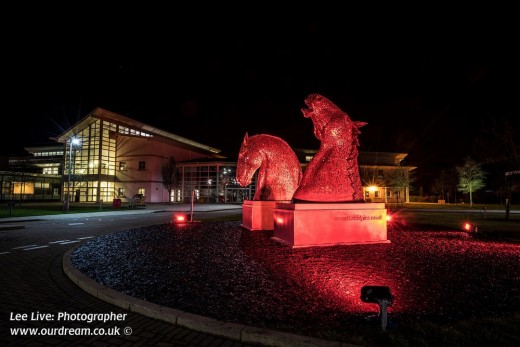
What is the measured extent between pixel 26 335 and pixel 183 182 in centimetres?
5044

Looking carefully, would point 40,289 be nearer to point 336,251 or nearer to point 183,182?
point 336,251

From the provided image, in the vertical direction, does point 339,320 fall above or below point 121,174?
below

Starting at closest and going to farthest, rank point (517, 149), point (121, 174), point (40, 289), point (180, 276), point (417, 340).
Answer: point (417, 340) < point (40, 289) < point (180, 276) < point (517, 149) < point (121, 174)

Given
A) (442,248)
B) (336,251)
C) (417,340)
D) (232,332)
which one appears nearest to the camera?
(417,340)

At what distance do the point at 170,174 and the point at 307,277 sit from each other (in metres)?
47.4

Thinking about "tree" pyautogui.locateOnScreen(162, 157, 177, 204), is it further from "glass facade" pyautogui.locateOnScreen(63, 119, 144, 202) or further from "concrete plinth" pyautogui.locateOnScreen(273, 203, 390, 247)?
"concrete plinth" pyautogui.locateOnScreen(273, 203, 390, 247)

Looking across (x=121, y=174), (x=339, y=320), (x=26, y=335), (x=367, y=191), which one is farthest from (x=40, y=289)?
(x=367, y=191)

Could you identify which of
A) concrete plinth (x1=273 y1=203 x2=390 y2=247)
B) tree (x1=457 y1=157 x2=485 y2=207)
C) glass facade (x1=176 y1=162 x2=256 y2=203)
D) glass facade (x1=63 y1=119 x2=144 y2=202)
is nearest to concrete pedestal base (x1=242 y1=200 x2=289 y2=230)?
concrete plinth (x1=273 y1=203 x2=390 y2=247)

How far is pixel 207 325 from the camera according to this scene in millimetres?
3557

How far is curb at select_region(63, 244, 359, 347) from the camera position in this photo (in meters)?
3.14

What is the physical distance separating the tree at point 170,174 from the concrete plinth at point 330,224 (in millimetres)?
43720

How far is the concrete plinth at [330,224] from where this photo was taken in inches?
318

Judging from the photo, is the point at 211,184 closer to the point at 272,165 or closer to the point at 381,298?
the point at 272,165

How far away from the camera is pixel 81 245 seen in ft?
29.8
